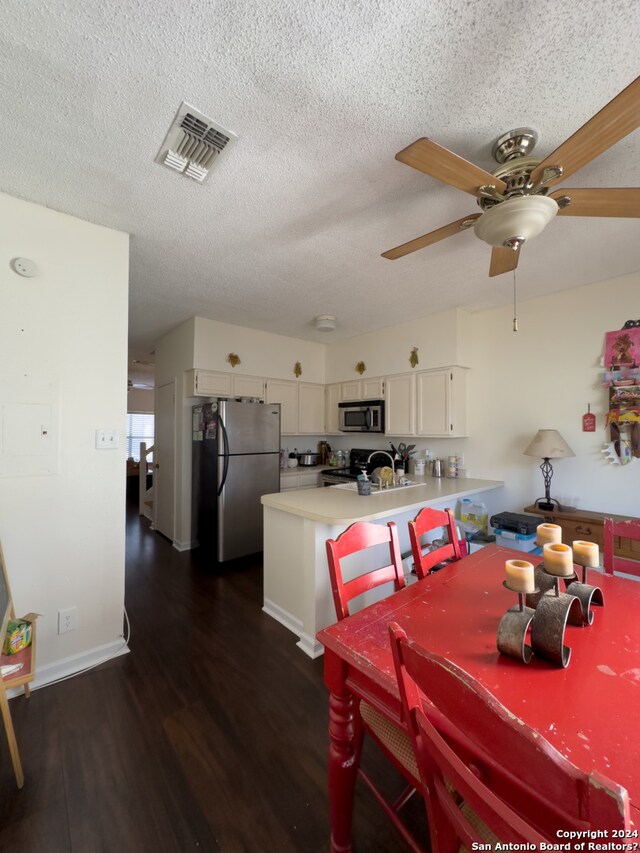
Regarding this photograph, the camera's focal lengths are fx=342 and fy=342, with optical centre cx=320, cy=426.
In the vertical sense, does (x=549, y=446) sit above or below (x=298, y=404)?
below

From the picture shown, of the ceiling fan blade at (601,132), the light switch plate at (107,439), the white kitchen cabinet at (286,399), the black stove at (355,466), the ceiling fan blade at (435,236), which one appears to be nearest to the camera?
the ceiling fan blade at (601,132)

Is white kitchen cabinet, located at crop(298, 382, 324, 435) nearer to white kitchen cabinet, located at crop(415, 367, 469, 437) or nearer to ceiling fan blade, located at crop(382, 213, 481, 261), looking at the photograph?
white kitchen cabinet, located at crop(415, 367, 469, 437)

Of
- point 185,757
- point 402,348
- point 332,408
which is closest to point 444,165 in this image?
point 185,757

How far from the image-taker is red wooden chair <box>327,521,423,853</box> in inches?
38.1

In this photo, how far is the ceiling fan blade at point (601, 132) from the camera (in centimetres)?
89

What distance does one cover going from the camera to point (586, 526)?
252 centimetres

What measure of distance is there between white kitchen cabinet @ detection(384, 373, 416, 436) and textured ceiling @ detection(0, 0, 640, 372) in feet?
5.29

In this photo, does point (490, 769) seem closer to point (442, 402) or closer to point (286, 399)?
point (442, 402)

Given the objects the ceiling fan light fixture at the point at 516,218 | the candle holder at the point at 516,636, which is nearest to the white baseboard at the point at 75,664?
the candle holder at the point at 516,636

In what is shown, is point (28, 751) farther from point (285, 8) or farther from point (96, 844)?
point (285, 8)

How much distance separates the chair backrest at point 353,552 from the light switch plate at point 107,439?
1.50m

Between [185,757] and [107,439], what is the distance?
62.7 inches

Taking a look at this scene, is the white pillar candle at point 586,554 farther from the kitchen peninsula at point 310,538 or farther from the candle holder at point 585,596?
the kitchen peninsula at point 310,538

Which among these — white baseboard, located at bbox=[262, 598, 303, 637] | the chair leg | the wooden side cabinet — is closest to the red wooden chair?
white baseboard, located at bbox=[262, 598, 303, 637]
